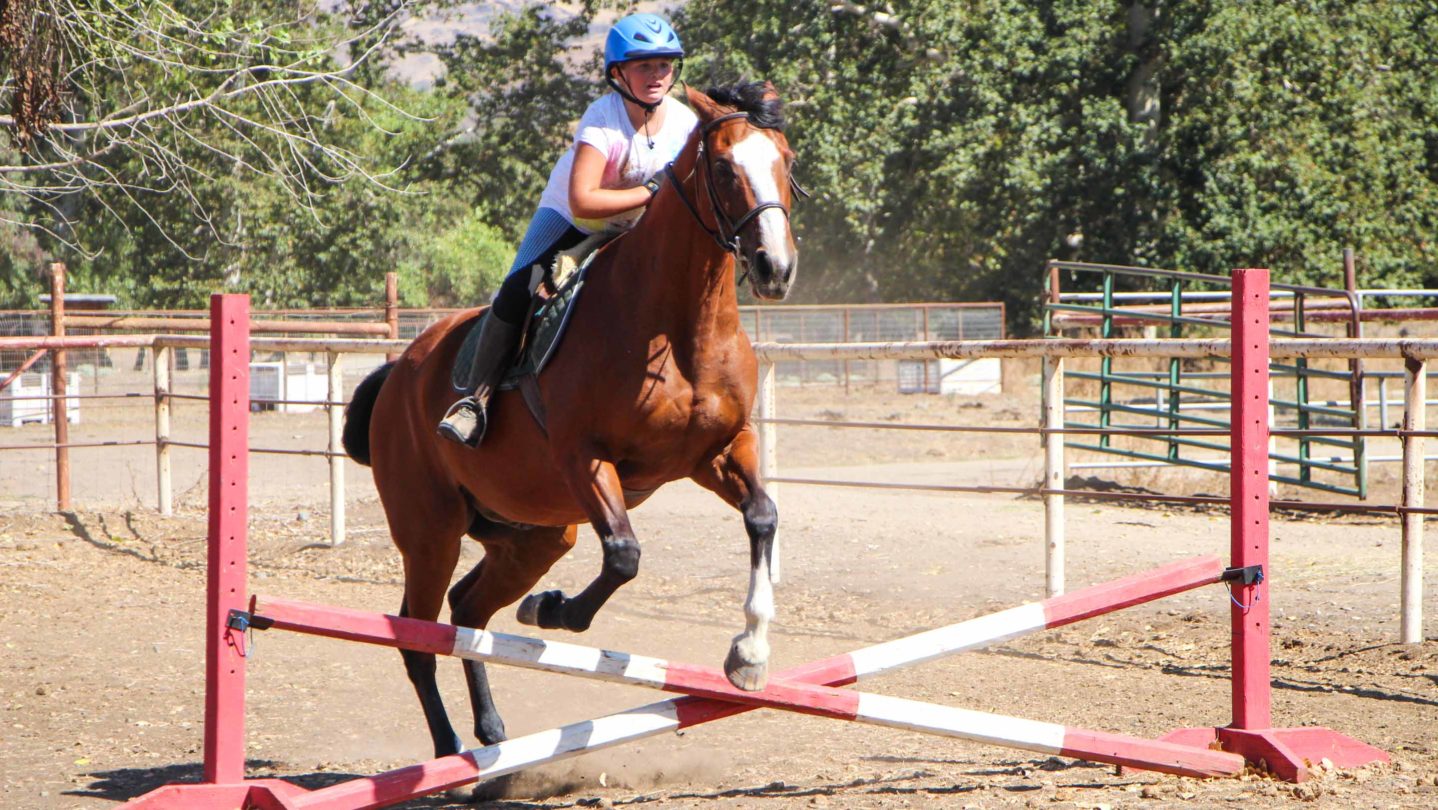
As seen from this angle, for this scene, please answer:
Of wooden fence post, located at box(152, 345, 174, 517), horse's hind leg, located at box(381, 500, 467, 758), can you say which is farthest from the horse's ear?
wooden fence post, located at box(152, 345, 174, 517)

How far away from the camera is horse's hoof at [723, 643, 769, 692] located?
3947mm

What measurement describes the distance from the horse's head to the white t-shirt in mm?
496

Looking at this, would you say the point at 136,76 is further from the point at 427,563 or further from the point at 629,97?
the point at 629,97

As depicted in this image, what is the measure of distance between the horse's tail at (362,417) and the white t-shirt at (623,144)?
1.58 m

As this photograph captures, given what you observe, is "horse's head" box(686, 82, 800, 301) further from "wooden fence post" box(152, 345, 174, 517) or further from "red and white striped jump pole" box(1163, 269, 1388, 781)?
"wooden fence post" box(152, 345, 174, 517)

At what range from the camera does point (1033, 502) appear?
1268 centimetres

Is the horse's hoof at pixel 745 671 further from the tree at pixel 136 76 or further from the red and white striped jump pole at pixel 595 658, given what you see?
the tree at pixel 136 76

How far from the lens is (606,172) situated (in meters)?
4.49

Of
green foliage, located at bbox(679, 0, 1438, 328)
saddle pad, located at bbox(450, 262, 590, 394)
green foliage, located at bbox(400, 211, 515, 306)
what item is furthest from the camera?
green foliage, located at bbox(400, 211, 515, 306)

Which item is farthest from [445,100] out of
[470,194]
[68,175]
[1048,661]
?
[1048,661]

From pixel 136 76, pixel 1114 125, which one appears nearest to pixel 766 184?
pixel 136 76

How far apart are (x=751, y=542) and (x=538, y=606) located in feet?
2.32

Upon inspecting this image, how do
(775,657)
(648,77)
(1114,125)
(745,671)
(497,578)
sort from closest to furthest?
1. (745,671)
2. (648,77)
3. (497,578)
4. (775,657)
5. (1114,125)

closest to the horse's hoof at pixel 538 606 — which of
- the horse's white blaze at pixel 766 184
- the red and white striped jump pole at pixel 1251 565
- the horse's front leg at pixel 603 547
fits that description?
the horse's front leg at pixel 603 547
